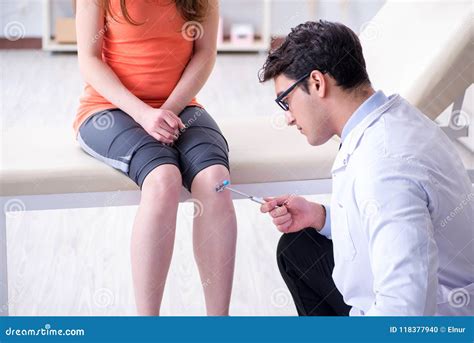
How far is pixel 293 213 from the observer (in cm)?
156

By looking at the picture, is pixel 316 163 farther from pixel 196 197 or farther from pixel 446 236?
pixel 446 236

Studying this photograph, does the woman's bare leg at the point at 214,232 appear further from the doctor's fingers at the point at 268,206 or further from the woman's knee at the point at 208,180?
the doctor's fingers at the point at 268,206

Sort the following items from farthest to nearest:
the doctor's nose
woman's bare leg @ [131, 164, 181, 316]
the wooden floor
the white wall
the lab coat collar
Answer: the white wall
the wooden floor
woman's bare leg @ [131, 164, 181, 316]
the doctor's nose
the lab coat collar

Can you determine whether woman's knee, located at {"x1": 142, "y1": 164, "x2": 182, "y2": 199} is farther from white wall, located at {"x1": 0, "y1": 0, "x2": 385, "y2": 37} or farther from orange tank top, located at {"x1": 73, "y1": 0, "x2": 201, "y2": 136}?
white wall, located at {"x1": 0, "y1": 0, "x2": 385, "y2": 37}

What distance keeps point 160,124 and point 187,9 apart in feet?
Answer: 1.00

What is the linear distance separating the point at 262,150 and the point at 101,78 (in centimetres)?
40

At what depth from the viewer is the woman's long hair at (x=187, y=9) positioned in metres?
1.80

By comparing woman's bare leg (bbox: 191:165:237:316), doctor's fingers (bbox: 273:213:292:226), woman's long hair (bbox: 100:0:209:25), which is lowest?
woman's bare leg (bbox: 191:165:237:316)

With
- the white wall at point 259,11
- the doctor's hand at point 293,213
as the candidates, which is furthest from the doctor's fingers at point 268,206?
the white wall at point 259,11

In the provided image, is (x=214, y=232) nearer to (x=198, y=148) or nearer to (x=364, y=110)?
(x=198, y=148)

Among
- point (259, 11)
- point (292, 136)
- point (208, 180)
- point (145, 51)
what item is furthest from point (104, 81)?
point (259, 11)

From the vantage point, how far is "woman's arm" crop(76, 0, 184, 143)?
172cm

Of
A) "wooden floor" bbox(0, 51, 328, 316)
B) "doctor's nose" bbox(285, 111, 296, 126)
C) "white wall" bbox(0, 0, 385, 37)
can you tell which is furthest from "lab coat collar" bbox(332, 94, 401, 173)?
"white wall" bbox(0, 0, 385, 37)

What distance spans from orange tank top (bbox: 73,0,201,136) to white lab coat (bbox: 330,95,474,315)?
665 millimetres
